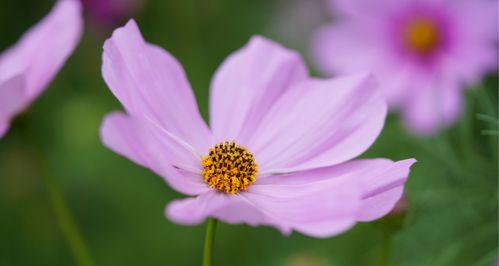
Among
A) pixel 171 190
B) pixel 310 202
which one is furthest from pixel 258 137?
pixel 171 190

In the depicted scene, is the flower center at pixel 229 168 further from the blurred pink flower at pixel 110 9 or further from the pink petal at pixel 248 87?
the blurred pink flower at pixel 110 9

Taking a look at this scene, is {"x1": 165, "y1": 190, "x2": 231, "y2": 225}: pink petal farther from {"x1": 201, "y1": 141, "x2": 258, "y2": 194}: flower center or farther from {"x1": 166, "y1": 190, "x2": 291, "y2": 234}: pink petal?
{"x1": 201, "y1": 141, "x2": 258, "y2": 194}: flower center

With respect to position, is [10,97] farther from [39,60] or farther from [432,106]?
[432,106]

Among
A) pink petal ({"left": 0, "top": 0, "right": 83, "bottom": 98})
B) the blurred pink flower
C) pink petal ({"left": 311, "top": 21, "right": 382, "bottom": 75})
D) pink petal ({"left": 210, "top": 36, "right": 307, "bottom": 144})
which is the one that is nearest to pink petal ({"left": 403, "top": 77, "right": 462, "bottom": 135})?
pink petal ({"left": 311, "top": 21, "right": 382, "bottom": 75})

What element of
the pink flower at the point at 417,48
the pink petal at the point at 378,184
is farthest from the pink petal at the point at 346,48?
the pink petal at the point at 378,184

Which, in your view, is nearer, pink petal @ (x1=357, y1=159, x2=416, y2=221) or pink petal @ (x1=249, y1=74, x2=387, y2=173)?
pink petal @ (x1=357, y1=159, x2=416, y2=221)

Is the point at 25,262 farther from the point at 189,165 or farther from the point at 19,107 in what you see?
the point at 189,165

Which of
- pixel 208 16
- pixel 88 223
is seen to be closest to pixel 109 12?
pixel 208 16
